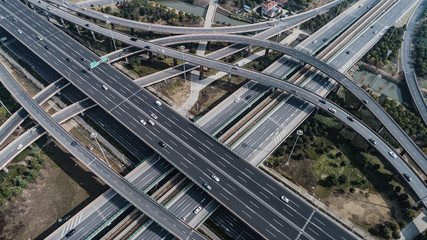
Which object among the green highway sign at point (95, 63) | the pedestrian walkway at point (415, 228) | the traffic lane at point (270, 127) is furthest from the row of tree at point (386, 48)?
the green highway sign at point (95, 63)

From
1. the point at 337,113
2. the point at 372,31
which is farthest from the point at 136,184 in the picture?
the point at 372,31

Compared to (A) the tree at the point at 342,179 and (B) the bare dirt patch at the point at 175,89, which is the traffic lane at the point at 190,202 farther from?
(A) the tree at the point at 342,179

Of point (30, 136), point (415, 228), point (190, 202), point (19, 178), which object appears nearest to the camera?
point (190, 202)

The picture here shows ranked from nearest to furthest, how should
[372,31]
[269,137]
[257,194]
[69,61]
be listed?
[257,194], [269,137], [69,61], [372,31]

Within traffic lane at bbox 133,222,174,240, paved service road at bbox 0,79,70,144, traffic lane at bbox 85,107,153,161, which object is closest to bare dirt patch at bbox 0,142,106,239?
traffic lane at bbox 85,107,153,161

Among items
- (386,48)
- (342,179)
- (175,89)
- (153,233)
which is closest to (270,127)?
(342,179)

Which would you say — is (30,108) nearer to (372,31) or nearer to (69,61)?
(69,61)

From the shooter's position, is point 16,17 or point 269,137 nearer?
point 269,137

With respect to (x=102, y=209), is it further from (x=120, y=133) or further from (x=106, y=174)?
(x=120, y=133)
